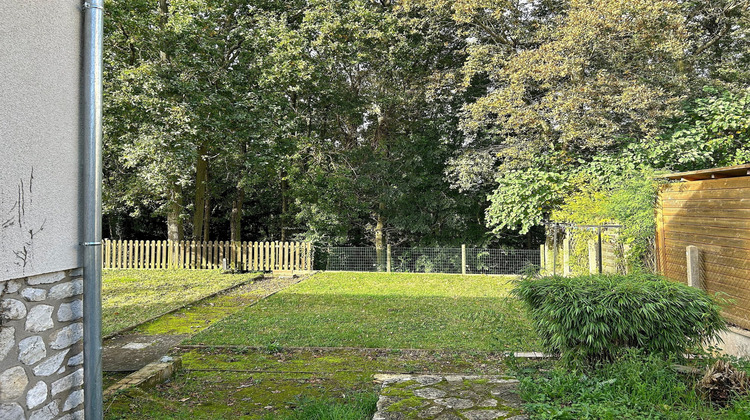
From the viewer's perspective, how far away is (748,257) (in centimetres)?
514

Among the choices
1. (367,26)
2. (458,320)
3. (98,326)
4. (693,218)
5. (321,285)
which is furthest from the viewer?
(367,26)

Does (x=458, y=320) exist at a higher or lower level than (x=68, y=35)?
lower

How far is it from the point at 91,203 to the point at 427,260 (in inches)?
478

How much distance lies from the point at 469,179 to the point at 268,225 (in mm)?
7964

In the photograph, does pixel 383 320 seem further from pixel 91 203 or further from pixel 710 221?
pixel 91 203

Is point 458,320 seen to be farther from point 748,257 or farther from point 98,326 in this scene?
point 98,326

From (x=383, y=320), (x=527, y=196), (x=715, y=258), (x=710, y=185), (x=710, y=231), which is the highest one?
(x=527, y=196)

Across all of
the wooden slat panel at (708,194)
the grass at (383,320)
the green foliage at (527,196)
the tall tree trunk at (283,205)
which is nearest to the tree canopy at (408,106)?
the green foliage at (527,196)

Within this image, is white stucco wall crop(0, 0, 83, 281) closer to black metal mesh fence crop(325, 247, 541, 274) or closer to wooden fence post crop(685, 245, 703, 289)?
wooden fence post crop(685, 245, 703, 289)

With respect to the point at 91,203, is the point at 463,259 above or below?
below

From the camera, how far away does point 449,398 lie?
11.0ft

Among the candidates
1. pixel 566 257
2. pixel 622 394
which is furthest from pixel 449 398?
pixel 566 257

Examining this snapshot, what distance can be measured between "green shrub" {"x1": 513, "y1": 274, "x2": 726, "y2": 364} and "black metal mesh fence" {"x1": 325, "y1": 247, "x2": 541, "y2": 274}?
32.2ft

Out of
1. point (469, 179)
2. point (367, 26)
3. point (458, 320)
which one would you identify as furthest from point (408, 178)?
point (458, 320)
